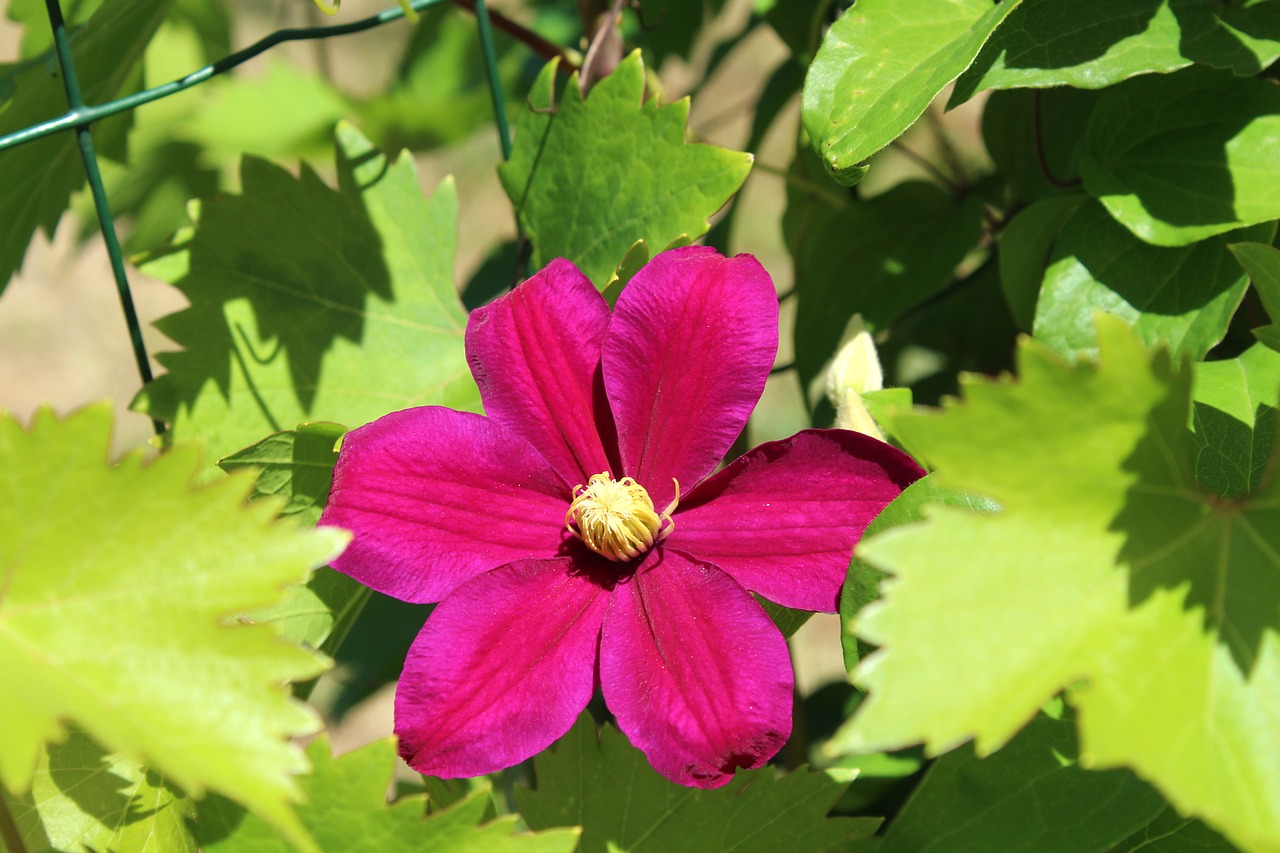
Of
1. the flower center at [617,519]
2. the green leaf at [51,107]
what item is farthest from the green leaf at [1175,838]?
the green leaf at [51,107]

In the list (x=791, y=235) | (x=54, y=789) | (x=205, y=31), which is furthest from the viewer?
(x=205, y=31)

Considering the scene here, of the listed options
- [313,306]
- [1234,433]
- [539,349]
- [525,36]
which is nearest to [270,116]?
[525,36]

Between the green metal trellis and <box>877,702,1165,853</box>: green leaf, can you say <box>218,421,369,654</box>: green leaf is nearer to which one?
the green metal trellis

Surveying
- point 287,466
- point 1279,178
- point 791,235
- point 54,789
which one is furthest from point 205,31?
point 1279,178

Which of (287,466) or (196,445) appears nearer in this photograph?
(196,445)

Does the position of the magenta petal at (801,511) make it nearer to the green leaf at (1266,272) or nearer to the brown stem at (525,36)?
the green leaf at (1266,272)

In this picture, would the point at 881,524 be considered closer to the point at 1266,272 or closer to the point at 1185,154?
the point at 1266,272

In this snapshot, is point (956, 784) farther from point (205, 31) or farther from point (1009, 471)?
point (205, 31)

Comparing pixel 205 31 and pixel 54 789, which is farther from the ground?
pixel 205 31
